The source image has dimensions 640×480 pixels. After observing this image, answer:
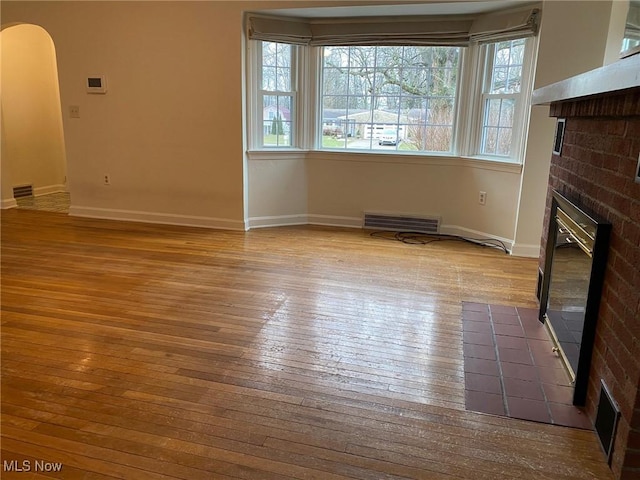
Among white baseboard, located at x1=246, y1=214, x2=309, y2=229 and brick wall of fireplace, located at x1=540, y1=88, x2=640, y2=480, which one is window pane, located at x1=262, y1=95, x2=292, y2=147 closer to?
white baseboard, located at x1=246, y1=214, x2=309, y2=229

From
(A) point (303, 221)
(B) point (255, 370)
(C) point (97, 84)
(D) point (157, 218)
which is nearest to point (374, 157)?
(A) point (303, 221)

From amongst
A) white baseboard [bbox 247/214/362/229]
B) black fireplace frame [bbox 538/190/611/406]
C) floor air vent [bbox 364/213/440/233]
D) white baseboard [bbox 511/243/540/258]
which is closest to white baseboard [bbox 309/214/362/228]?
white baseboard [bbox 247/214/362/229]

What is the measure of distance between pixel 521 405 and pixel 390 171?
3361mm

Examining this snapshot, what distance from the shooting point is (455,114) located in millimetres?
4863

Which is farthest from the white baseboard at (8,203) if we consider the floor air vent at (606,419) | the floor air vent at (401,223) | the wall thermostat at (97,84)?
the floor air vent at (606,419)

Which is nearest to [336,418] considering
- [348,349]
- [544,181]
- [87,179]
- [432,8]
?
[348,349]

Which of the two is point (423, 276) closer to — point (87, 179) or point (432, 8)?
point (432, 8)

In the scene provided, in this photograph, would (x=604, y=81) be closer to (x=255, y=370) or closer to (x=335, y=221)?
(x=255, y=370)

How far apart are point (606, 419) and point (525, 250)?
273cm

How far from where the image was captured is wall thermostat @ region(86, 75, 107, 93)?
5.18m

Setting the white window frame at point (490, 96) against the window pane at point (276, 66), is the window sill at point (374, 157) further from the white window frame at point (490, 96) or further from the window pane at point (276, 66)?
the window pane at point (276, 66)

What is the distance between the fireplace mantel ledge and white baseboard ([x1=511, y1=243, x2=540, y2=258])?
222 cm

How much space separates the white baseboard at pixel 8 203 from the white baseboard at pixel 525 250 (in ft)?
19.5

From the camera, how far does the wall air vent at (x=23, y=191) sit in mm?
6379
